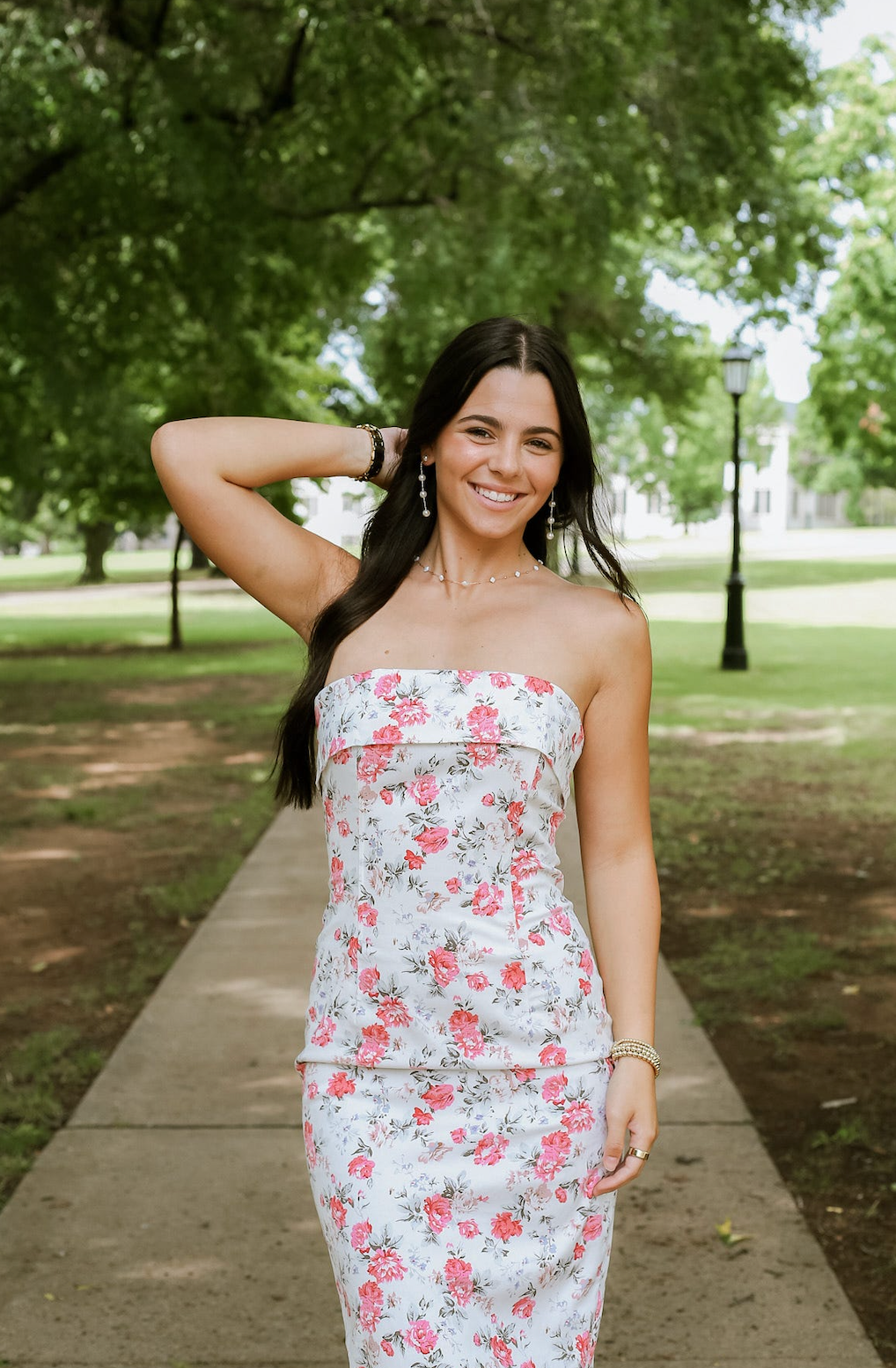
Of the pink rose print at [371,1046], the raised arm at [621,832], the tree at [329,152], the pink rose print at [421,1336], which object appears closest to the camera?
the pink rose print at [421,1336]

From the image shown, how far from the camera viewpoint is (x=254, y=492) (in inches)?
105

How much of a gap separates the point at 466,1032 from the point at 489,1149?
17 cm

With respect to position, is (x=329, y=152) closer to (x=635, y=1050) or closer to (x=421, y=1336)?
(x=635, y=1050)

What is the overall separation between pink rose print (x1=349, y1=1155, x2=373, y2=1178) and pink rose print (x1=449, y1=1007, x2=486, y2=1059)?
0.68 feet

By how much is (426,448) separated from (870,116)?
36.3 m

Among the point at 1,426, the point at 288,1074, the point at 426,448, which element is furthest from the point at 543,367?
the point at 1,426

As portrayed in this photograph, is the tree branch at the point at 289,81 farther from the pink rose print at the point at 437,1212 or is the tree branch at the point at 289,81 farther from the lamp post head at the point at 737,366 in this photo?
the pink rose print at the point at 437,1212

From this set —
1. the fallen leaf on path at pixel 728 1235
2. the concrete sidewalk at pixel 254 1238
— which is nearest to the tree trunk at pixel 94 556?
the concrete sidewalk at pixel 254 1238

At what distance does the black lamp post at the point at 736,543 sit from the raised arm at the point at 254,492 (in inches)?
660

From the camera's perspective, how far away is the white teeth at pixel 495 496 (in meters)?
2.57

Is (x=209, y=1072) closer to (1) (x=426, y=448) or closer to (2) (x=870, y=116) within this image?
(1) (x=426, y=448)

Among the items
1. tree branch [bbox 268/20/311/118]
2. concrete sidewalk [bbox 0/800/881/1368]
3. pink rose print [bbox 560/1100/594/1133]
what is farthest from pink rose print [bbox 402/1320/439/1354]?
tree branch [bbox 268/20/311/118]

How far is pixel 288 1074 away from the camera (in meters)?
5.47

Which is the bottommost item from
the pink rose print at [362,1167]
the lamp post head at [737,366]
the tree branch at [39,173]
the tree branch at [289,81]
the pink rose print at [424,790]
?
the pink rose print at [362,1167]
